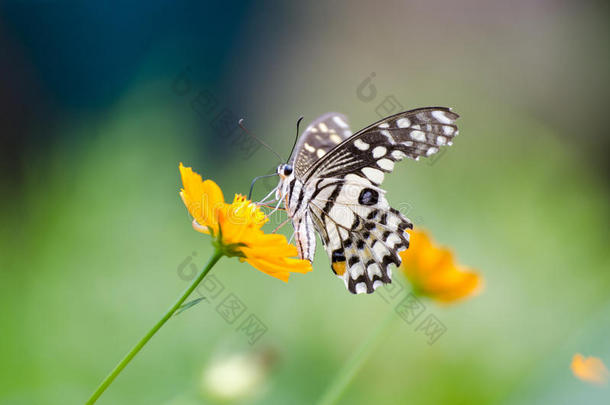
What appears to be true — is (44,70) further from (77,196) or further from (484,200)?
(484,200)

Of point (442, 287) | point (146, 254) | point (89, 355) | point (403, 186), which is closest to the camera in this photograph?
point (442, 287)

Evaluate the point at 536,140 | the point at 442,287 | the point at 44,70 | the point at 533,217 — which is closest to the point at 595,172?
the point at 536,140

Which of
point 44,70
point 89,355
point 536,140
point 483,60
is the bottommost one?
point 89,355

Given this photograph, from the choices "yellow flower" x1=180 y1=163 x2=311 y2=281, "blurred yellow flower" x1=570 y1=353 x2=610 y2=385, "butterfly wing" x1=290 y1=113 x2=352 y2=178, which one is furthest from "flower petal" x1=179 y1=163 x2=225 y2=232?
"blurred yellow flower" x1=570 y1=353 x2=610 y2=385

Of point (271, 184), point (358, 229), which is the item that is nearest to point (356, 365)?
point (358, 229)

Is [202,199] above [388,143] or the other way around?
the other way around

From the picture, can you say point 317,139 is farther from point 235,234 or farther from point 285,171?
point 235,234

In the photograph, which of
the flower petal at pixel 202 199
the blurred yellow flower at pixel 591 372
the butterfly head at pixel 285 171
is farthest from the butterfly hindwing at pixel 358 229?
the blurred yellow flower at pixel 591 372
